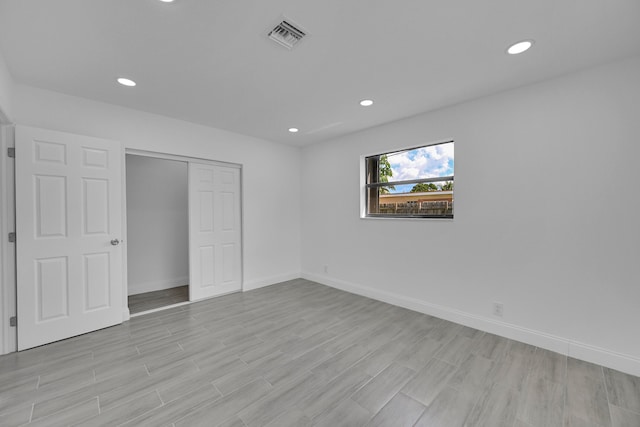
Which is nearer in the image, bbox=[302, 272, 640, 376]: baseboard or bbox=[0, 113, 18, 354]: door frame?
bbox=[302, 272, 640, 376]: baseboard

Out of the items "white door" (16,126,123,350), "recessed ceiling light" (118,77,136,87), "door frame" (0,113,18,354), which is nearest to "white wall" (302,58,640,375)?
"recessed ceiling light" (118,77,136,87)

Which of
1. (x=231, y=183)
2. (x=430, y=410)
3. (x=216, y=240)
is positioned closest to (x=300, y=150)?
(x=231, y=183)

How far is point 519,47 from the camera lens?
1.98 meters

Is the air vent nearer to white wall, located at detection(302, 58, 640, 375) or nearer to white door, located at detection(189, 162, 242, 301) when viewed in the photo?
white wall, located at detection(302, 58, 640, 375)

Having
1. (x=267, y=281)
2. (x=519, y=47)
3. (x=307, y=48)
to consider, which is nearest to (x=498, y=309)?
(x=519, y=47)

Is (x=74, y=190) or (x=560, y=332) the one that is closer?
(x=560, y=332)

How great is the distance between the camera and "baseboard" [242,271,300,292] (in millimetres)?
4311

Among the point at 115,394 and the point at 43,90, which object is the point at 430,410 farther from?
the point at 43,90

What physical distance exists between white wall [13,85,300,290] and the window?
63.7 inches

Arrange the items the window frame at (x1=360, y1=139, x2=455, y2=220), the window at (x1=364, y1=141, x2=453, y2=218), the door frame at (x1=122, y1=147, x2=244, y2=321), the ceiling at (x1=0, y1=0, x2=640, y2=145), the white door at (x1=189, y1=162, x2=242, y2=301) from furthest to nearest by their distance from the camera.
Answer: the white door at (x1=189, y1=162, x2=242, y2=301) → the window frame at (x1=360, y1=139, x2=455, y2=220) → the window at (x1=364, y1=141, x2=453, y2=218) → the door frame at (x1=122, y1=147, x2=244, y2=321) → the ceiling at (x1=0, y1=0, x2=640, y2=145)

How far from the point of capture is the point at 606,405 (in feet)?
5.74

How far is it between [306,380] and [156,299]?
3094 millimetres

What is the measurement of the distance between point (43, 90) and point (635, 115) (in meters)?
5.47

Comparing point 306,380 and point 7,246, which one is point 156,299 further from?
point 306,380
